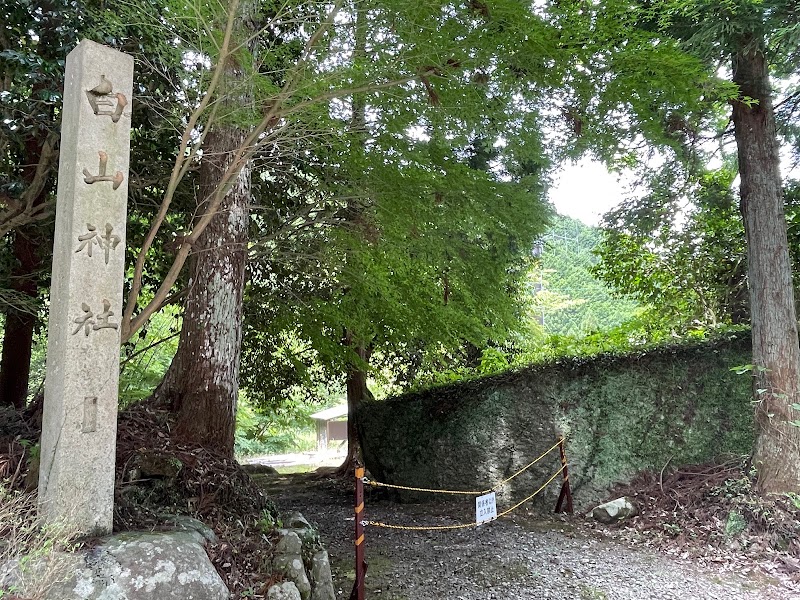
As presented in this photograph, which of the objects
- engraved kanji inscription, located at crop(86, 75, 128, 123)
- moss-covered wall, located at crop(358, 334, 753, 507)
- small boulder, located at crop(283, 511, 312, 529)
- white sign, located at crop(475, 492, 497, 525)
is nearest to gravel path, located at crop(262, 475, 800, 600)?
white sign, located at crop(475, 492, 497, 525)

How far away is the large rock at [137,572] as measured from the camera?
2602 millimetres

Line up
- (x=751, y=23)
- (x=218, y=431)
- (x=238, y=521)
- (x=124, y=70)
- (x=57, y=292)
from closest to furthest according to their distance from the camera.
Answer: (x=57, y=292) < (x=124, y=70) < (x=238, y=521) < (x=218, y=431) < (x=751, y=23)

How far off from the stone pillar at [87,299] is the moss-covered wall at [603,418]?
505 cm

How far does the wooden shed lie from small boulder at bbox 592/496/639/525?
16375mm

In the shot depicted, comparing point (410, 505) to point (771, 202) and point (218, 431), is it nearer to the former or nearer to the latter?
point (218, 431)

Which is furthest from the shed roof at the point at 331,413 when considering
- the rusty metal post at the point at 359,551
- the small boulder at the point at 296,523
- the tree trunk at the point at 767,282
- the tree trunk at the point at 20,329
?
the rusty metal post at the point at 359,551

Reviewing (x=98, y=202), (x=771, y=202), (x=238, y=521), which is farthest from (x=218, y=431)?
(x=771, y=202)

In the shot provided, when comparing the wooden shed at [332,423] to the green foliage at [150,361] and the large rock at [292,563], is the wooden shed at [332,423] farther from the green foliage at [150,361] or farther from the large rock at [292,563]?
the large rock at [292,563]

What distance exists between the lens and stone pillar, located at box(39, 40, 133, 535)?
9.90 ft

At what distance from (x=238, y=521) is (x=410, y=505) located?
166 inches

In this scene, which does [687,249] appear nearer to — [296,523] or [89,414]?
[296,523]

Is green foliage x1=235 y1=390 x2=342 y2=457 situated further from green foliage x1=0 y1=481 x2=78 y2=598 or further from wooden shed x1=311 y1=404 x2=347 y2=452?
green foliage x1=0 y1=481 x2=78 y2=598

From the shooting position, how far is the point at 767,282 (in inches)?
223

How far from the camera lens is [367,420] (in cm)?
922
